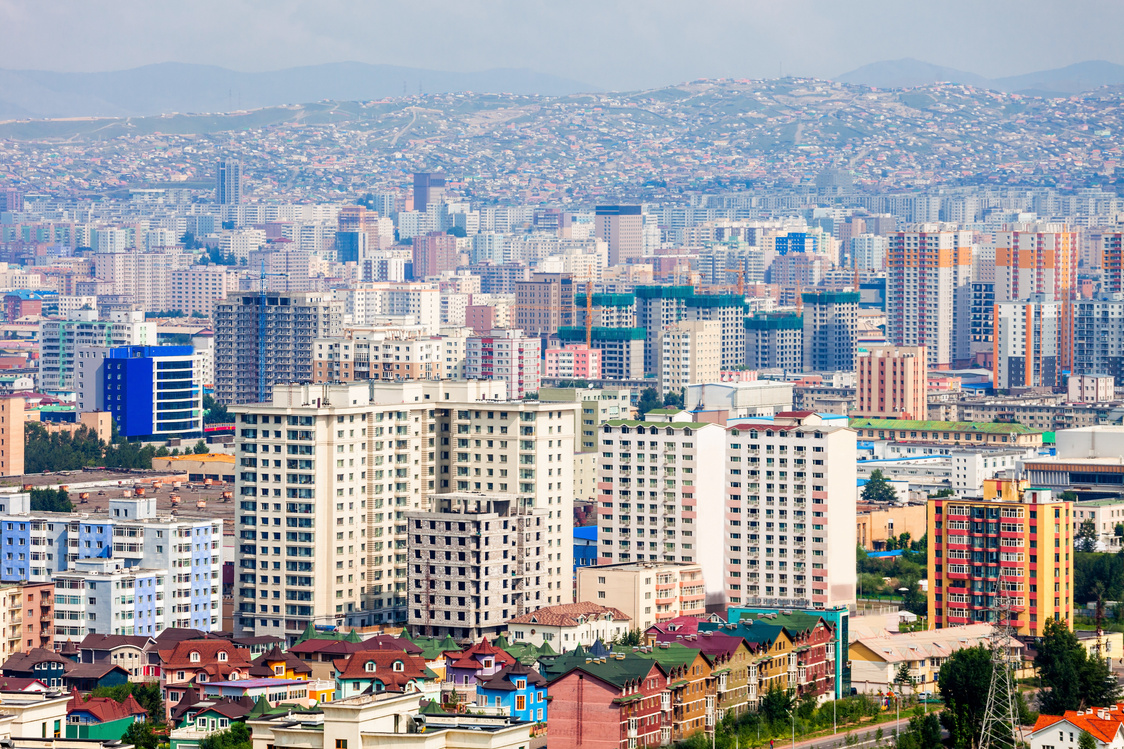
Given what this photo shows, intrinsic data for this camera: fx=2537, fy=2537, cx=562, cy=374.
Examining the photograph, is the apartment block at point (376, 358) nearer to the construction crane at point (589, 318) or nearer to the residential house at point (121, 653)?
the construction crane at point (589, 318)

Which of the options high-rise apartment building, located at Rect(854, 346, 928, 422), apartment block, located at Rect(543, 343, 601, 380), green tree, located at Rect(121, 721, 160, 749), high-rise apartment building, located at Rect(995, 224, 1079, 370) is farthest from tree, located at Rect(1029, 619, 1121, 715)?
high-rise apartment building, located at Rect(995, 224, 1079, 370)

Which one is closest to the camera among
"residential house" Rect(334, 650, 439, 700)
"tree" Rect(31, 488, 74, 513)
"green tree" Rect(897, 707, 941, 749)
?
"green tree" Rect(897, 707, 941, 749)

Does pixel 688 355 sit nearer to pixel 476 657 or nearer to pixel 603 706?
pixel 476 657

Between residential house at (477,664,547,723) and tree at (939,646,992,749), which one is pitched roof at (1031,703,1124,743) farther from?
residential house at (477,664,547,723)

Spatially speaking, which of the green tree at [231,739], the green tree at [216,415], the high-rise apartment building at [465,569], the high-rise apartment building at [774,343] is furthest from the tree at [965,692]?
the high-rise apartment building at [774,343]

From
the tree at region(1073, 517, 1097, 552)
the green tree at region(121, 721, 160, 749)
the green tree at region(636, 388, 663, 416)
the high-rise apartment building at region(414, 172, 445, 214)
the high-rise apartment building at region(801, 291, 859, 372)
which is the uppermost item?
the high-rise apartment building at region(414, 172, 445, 214)
